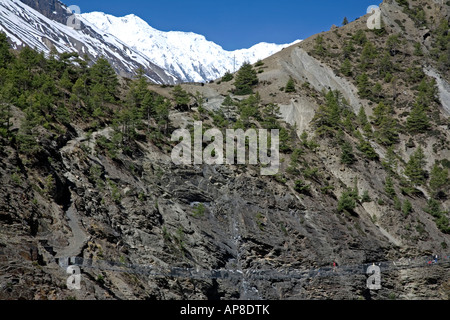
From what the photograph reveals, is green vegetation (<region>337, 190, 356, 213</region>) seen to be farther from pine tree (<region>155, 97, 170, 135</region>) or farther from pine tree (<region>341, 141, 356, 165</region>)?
pine tree (<region>155, 97, 170, 135</region>)

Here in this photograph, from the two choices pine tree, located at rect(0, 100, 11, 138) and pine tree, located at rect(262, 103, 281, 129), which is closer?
pine tree, located at rect(0, 100, 11, 138)

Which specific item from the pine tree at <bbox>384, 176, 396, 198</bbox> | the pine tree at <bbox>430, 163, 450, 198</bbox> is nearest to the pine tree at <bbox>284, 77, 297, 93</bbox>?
the pine tree at <bbox>384, 176, 396, 198</bbox>

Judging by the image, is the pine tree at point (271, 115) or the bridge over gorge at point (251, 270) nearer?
the bridge over gorge at point (251, 270)

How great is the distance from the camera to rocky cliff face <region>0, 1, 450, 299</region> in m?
37.4

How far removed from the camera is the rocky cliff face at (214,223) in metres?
37.4

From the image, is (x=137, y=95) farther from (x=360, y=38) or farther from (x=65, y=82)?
(x=360, y=38)

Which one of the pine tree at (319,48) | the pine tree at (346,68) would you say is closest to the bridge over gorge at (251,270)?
the pine tree at (346,68)

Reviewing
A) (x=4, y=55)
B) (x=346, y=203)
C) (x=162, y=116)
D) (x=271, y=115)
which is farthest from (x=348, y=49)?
(x=4, y=55)

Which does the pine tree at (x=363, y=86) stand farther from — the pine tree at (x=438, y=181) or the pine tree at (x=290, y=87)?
the pine tree at (x=438, y=181)

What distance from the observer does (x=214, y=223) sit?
57.2 meters

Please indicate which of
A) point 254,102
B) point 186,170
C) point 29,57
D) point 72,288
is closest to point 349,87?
point 254,102

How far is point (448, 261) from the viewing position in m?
64.0

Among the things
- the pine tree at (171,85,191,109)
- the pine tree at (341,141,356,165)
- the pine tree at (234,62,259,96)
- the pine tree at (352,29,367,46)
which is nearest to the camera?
the pine tree at (341,141,356,165)
